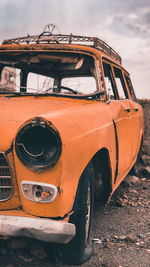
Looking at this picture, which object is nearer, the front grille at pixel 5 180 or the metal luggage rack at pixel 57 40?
the front grille at pixel 5 180

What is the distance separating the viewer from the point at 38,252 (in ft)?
8.64

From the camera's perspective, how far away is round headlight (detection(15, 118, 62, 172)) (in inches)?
77.2

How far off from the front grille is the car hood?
0.12 metres

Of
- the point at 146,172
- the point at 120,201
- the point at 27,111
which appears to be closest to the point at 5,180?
the point at 27,111

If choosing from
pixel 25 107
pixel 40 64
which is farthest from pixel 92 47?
pixel 25 107

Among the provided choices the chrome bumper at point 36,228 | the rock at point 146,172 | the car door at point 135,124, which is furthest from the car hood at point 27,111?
the rock at point 146,172

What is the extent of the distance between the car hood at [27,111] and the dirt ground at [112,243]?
1012 mm

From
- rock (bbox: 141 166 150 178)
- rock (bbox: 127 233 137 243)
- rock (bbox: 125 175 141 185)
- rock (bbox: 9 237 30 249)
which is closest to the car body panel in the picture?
rock (bbox: 127 233 137 243)

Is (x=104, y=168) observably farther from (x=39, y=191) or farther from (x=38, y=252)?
(x=39, y=191)

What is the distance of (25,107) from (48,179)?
0.80m

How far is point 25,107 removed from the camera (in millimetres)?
2562

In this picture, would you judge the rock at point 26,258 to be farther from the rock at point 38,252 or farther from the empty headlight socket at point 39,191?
the empty headlight socket at point 39,191

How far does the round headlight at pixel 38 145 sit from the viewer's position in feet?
6.44

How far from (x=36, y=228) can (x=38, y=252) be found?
84 centimetres
